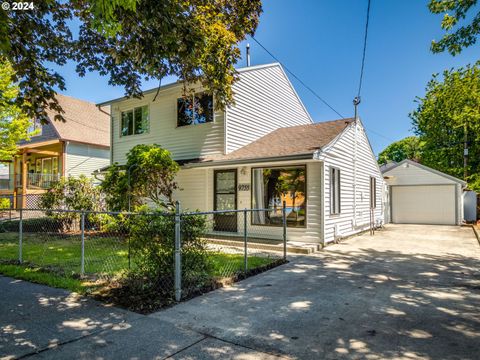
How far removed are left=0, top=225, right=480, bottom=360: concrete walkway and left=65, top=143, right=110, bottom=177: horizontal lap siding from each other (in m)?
16.4

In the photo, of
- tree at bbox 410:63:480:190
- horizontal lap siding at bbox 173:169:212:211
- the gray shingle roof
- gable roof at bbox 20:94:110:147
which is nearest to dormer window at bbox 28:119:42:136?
A: gable roof at bbox 20:94:110:147

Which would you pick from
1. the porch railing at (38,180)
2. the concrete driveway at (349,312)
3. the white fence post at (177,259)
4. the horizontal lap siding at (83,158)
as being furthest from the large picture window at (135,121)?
the white fence post at (177,259)

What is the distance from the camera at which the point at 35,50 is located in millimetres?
6262

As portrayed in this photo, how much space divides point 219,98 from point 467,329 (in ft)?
18.3

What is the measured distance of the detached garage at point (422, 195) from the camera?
59.6 ft

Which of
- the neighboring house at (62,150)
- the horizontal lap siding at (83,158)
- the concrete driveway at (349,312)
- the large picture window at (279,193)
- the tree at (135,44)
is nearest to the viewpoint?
the concrete driveway at (349,312)

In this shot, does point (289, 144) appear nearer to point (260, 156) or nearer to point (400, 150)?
point (260, 156)

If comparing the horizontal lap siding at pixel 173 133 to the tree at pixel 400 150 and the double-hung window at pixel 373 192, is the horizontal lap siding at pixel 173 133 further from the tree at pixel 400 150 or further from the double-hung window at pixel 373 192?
the tree at pixel 400 150

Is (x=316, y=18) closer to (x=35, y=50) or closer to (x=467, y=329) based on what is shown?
(x=35, y=50)

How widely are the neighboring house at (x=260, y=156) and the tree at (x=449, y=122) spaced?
53.5ft

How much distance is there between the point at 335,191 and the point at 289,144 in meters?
2.30

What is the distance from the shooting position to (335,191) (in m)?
10.8

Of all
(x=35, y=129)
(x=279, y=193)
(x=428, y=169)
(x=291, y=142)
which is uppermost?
(x=35, y=129)

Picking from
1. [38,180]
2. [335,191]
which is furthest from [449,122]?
[38,180]
